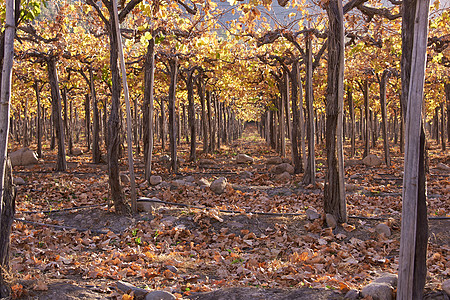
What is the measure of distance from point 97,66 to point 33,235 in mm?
9914

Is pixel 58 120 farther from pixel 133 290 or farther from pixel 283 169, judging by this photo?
pixel 133 290

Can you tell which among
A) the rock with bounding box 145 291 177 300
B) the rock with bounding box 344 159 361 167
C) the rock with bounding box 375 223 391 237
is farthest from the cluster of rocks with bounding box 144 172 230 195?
the rock with bounding box 344 159 361 167

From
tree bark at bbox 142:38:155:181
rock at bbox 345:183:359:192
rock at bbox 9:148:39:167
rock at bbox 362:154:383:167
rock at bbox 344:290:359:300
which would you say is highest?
tree bark at bbox 142:38:155:181

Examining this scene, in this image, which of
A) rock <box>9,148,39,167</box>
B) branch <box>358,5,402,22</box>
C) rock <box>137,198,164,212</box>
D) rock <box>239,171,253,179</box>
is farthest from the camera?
rock <box>9,148,39,167</box>

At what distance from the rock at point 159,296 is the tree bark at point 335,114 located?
4218mm

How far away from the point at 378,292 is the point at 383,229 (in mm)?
3287

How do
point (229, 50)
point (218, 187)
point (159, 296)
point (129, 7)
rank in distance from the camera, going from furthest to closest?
point (229, 50) → point (218, 187) → point (129, 7) → point (159, 296)

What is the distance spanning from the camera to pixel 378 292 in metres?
3.74

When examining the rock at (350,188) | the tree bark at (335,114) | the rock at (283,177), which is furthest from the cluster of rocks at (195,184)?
the tree bark at (335,114)

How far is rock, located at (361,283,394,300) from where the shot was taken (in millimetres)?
3718

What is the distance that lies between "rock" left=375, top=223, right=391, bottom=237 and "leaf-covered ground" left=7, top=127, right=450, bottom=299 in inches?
4.0

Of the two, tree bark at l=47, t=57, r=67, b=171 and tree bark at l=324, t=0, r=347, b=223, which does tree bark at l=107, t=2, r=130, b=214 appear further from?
tree bark at l=47, t=57, r=67, b=171

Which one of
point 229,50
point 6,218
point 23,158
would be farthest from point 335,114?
point 23,158

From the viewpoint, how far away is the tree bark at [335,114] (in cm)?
696
